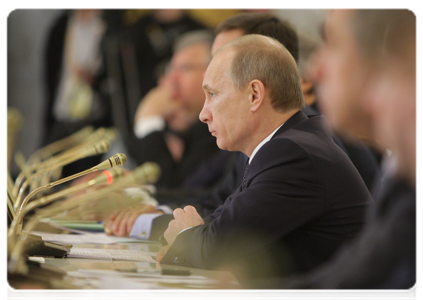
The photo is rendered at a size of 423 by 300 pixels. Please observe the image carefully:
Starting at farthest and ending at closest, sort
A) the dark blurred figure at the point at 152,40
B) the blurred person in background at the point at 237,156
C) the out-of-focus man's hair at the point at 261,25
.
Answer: the dark blurred figure at the point at 152,40
the out-of-focus man's hair at the point at 261,25
the blurred person in background at the point at 237,156

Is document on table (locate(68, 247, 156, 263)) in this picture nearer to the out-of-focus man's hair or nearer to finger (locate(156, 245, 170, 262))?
finger (locate(156, 245, 170, 262))

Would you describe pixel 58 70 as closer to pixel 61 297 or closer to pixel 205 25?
pixel 205 25

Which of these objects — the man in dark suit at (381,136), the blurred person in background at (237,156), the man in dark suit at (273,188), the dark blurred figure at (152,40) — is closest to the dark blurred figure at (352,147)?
the blurred person in background at (237,156)

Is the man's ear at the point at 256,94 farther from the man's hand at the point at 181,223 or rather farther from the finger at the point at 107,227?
the finger at the point at 107,227

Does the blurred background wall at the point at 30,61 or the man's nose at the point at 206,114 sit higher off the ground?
the blurred background wall at the point at 30,61

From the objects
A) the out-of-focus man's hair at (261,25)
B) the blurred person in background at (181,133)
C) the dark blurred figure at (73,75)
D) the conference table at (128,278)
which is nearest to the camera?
the conference table at (128,278)

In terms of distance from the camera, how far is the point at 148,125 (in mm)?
3672

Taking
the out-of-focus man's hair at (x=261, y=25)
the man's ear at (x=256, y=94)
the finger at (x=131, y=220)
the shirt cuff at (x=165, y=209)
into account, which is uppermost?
the out-of-focus man's hair at (x=261, y=25)

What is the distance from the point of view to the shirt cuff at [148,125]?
3510 mm

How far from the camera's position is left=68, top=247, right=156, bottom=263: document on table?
1244mm

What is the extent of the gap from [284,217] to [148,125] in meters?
2.62

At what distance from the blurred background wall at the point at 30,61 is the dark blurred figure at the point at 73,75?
0.23 feet

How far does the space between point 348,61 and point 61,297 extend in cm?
78

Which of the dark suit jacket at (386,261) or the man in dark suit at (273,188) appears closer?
the dark suit jacket at (386,261)
